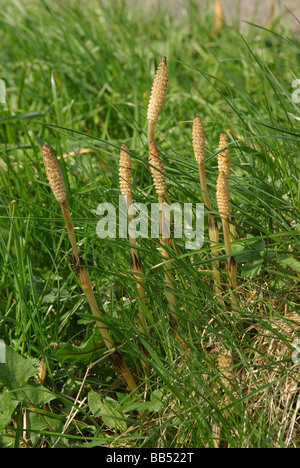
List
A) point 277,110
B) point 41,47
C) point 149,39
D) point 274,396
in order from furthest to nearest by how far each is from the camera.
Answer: point 149,39, point 41,47, point 277,110, point 274,396

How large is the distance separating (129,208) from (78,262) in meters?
0.19

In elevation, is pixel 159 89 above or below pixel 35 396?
above

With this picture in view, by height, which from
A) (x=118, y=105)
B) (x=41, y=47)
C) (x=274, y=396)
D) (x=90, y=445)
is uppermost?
(x=41, y=47)

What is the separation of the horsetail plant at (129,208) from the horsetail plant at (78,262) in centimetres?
11

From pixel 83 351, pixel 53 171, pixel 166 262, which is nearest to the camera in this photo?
pixel 53 171

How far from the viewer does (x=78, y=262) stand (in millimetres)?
1339

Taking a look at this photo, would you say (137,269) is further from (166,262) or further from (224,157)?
(224,157)

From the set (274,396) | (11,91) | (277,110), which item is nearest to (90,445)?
(274,396)

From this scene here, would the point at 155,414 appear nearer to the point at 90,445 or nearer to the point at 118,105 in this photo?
the point at 90,445

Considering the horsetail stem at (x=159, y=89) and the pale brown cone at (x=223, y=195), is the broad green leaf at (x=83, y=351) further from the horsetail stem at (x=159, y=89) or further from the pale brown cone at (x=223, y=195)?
the horsetail stem at (x=159, y=89)

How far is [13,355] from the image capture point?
1.49 meters

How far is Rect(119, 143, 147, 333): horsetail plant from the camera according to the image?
1.31 metres

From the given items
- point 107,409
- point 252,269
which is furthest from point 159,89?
point 107,409

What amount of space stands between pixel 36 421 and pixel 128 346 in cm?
32
